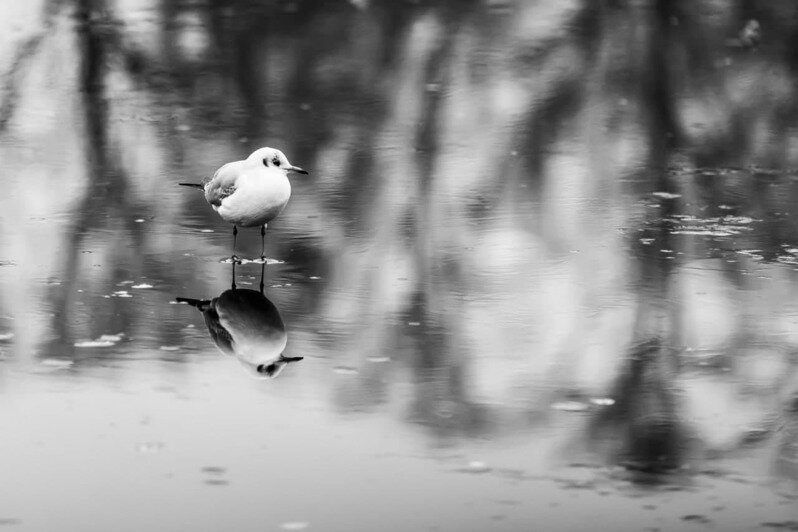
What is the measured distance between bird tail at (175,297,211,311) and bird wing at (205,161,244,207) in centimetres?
108

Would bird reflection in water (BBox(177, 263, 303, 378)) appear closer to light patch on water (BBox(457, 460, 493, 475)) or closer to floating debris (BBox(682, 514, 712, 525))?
light patch on water (BBox(457, 460, 493, 475))

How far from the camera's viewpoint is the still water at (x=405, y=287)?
644 cm

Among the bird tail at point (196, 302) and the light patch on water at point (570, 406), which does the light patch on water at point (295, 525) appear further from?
the bird tail at point (196, 302)

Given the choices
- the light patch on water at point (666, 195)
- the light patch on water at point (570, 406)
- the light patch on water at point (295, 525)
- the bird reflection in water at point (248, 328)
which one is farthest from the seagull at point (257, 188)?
the light patch on water at point (295, 525)

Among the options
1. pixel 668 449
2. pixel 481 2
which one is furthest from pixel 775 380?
pixel 481 2

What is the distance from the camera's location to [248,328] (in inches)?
336

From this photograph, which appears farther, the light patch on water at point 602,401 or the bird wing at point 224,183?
the bird wing at point 224,183

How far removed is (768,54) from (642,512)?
12781 millimetres

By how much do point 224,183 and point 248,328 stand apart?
171 cm

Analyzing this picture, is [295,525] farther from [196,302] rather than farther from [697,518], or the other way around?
[196,302]

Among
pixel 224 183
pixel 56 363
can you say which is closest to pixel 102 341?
pixel 56 363

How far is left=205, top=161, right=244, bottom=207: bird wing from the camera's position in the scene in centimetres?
988

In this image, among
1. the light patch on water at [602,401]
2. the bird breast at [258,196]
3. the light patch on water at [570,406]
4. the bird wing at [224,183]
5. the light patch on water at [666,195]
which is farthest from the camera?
the light patch on water at [666,195]

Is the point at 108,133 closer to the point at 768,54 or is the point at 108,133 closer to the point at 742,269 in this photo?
the point at 742,269
